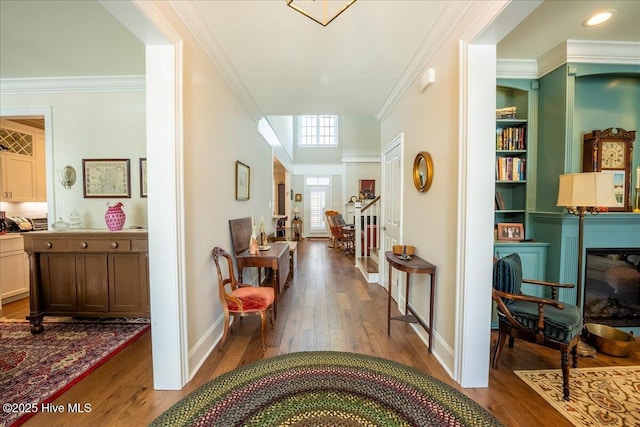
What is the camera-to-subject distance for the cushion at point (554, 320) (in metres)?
1.68

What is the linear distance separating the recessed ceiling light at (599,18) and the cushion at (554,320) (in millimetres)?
2226

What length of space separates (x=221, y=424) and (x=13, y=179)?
4694 millimetres

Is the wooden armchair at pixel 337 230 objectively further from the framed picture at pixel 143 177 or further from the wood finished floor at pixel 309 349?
the framed picture at pixel 143 177

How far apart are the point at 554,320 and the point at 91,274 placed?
4059 millimetres

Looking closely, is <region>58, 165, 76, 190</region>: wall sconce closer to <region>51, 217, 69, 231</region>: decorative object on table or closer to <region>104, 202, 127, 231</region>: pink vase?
<region>51, 217, 69, 231</region>: decorative object on table

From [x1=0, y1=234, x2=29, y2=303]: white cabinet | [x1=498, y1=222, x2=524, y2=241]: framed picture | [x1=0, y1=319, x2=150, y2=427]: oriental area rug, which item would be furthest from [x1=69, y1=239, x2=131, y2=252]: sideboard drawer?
[x1=498, y1=222, x2=524, y2=241]: framed picture

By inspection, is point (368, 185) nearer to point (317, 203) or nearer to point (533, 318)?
point (317, 203)

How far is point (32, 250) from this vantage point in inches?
101

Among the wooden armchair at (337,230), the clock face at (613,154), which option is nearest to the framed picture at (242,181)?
the clock face at (613,154)

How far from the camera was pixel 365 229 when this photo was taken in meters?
5.16

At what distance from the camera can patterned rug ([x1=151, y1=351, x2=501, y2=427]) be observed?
1.45 metres

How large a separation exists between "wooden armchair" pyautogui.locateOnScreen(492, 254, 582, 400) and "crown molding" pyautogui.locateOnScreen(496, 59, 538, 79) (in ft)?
6.11

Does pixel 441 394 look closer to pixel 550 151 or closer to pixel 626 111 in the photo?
pixel 550 151

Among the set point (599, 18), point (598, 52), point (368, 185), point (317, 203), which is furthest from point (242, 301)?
point (317, 203)
